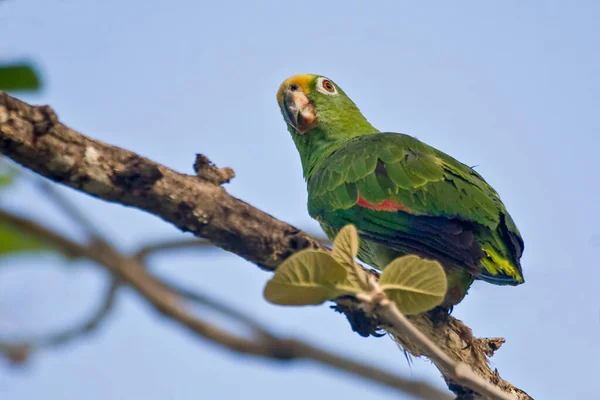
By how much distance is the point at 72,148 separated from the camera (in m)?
2.31

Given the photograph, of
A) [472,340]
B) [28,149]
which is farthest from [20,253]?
[472,340]

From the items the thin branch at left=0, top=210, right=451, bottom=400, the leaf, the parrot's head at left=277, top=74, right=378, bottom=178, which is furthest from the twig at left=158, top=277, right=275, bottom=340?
the parrot's head at left=277, top=74, right=378, bottom=178

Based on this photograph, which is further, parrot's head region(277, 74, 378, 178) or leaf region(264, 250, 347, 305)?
parrot's head region(277, 74, 378, 178)

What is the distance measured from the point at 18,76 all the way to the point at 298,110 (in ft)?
10.7

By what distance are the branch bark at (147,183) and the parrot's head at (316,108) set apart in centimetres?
240

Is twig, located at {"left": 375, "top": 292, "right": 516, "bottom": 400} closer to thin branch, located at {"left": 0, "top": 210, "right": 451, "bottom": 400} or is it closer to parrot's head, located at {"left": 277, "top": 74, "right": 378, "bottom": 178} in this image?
thin branch, located at {"left": 0, "top": 210, "right": 451, "bottom": 400}

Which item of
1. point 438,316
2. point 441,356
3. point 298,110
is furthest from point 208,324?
point 298,110

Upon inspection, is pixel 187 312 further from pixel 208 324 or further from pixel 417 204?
pixel 417 204

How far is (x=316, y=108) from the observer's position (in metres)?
5.24

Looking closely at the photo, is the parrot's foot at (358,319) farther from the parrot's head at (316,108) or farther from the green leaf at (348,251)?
the parrot's head at (316,108)

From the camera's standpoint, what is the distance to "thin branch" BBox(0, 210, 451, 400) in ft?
3.99

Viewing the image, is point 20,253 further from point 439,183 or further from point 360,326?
point 439,183

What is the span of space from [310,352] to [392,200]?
98.1 inches

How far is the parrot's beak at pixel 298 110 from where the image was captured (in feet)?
17.0
